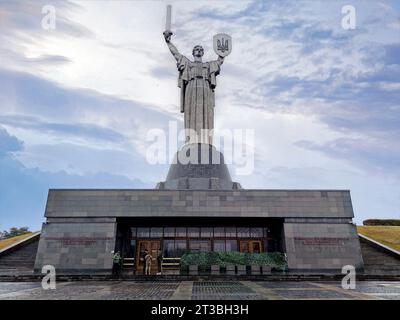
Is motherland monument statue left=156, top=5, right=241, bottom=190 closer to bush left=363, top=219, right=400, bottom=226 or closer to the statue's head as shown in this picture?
the statue's head

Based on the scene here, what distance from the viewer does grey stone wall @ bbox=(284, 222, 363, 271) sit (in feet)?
66.0

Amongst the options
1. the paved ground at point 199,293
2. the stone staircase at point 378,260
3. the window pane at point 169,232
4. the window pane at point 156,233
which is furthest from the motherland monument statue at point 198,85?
the paved ground at point 199,293

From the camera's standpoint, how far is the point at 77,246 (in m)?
20.4

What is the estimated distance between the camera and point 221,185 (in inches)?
934

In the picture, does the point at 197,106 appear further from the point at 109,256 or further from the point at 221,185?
the point at 109,256

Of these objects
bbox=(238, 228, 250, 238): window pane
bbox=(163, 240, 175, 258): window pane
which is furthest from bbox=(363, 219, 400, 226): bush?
bbox=(163, 240, 175, 258): window pane

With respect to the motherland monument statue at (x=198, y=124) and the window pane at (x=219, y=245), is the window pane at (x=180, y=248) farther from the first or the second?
the motherland monument statue at (x=198, y=124)

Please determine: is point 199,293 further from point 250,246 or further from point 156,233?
point 250,246

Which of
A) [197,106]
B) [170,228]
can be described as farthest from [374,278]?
[197,106]

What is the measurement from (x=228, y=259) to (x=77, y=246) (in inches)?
380

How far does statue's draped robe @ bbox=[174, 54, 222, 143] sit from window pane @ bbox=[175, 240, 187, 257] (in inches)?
332

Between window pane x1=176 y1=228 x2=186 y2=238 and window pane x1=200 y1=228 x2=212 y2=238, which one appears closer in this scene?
window pane x1=176 y1=228 x2=186 y2=238

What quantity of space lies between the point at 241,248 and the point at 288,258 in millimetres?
3292

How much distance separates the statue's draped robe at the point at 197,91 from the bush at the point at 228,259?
995cm
